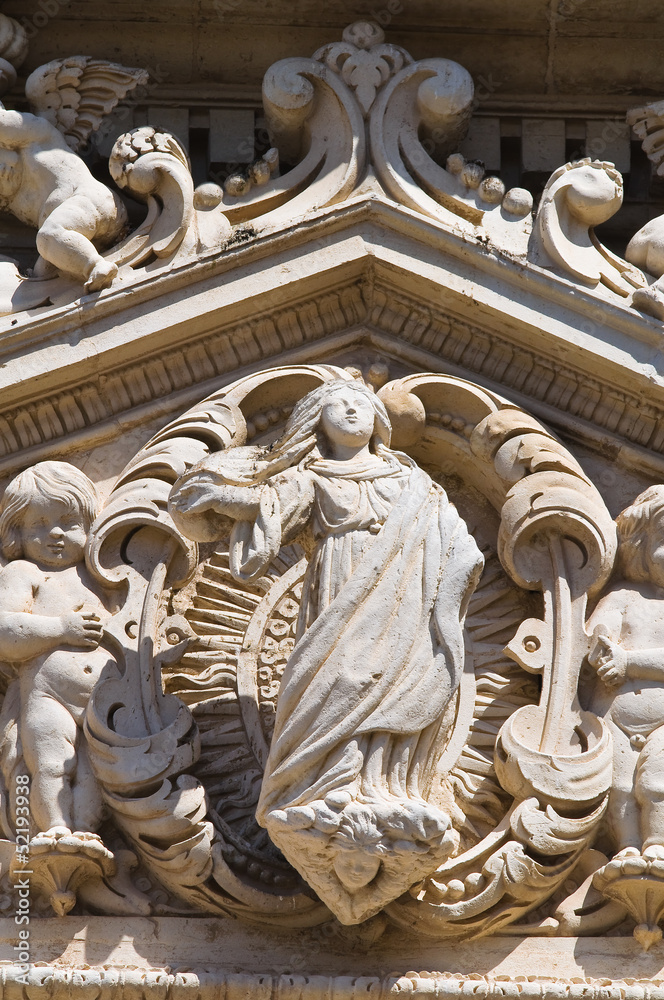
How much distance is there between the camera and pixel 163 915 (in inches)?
291

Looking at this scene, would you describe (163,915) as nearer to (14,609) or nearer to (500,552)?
(14,609)

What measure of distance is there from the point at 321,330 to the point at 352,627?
1641 millimetres

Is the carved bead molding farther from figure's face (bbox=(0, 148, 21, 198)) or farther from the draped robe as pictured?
figure's face (bbox=(0, 148, 21, 198))

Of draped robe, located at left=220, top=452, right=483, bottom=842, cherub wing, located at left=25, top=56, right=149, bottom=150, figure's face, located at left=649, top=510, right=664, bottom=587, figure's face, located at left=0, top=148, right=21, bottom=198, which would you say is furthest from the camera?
cherub wing, located at left=25, top=56, right=149, bottom=150

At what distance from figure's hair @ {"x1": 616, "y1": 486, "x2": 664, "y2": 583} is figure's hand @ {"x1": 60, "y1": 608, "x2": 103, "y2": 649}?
188 centimetres

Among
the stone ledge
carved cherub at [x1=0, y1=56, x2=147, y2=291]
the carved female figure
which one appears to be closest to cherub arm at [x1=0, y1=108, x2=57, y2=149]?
carved cherub at [x1=0, y1=56, x2=147, y2=291]

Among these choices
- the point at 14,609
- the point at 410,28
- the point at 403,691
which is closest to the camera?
the point at 403,691

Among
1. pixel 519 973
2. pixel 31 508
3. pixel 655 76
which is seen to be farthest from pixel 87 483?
pixel 655 76

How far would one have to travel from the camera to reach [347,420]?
24.8 ft

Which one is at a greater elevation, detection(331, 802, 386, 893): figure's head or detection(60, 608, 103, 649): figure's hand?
detection(60, 608, 103, 649): figure's hand

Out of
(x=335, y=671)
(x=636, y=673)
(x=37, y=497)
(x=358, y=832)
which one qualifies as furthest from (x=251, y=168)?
(x=358, y=832)

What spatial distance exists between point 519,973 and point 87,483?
7.65 feet

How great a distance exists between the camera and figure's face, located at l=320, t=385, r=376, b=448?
757 cm

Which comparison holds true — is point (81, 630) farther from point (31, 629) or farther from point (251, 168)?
point (251, 168)
